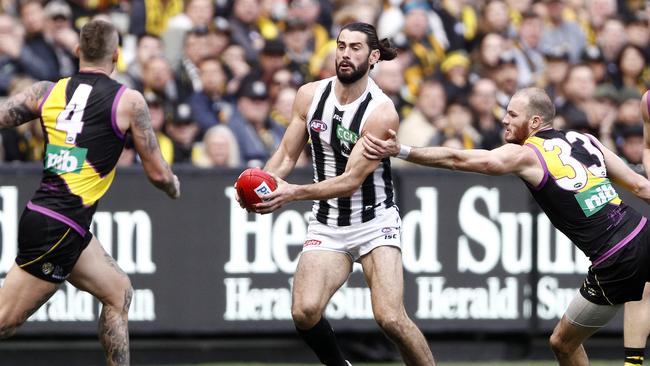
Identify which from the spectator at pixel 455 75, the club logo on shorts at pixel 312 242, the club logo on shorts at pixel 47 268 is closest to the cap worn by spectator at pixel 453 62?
the spectator at pixel 455 75

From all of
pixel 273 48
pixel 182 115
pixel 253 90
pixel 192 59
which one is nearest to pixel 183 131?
pixel 182 115

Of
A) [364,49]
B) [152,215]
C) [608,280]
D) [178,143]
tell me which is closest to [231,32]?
[178,143]

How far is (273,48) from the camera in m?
14.8

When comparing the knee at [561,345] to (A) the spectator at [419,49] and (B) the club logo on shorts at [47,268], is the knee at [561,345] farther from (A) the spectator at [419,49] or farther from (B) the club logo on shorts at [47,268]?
(A) the spectator at [419,49]

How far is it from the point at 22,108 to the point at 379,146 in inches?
94.7

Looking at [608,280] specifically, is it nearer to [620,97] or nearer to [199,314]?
[199,314]

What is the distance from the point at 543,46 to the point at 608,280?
799 centimetres

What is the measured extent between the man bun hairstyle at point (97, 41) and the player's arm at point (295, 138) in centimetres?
142

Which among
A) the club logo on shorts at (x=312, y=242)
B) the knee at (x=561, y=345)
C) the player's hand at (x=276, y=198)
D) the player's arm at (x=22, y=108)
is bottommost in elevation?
the knee at (x=561, y=345)

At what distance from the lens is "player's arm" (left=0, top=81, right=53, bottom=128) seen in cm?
884

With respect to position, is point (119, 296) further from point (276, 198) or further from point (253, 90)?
point (253, 90)

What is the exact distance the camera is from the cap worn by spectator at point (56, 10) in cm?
1458

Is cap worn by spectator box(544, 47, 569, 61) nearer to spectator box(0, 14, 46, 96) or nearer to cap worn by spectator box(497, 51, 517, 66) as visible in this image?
cap worn by spectator box(497, 51, 517, 66)

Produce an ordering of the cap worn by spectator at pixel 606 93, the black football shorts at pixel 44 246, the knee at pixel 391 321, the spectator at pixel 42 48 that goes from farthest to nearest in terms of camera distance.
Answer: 1. the cap worn by spectator at pixel 606 93
2. the spectator at pixel 42 48
3. the knee at pixel 391 321
4. the black football shorts at pixel 44 246
